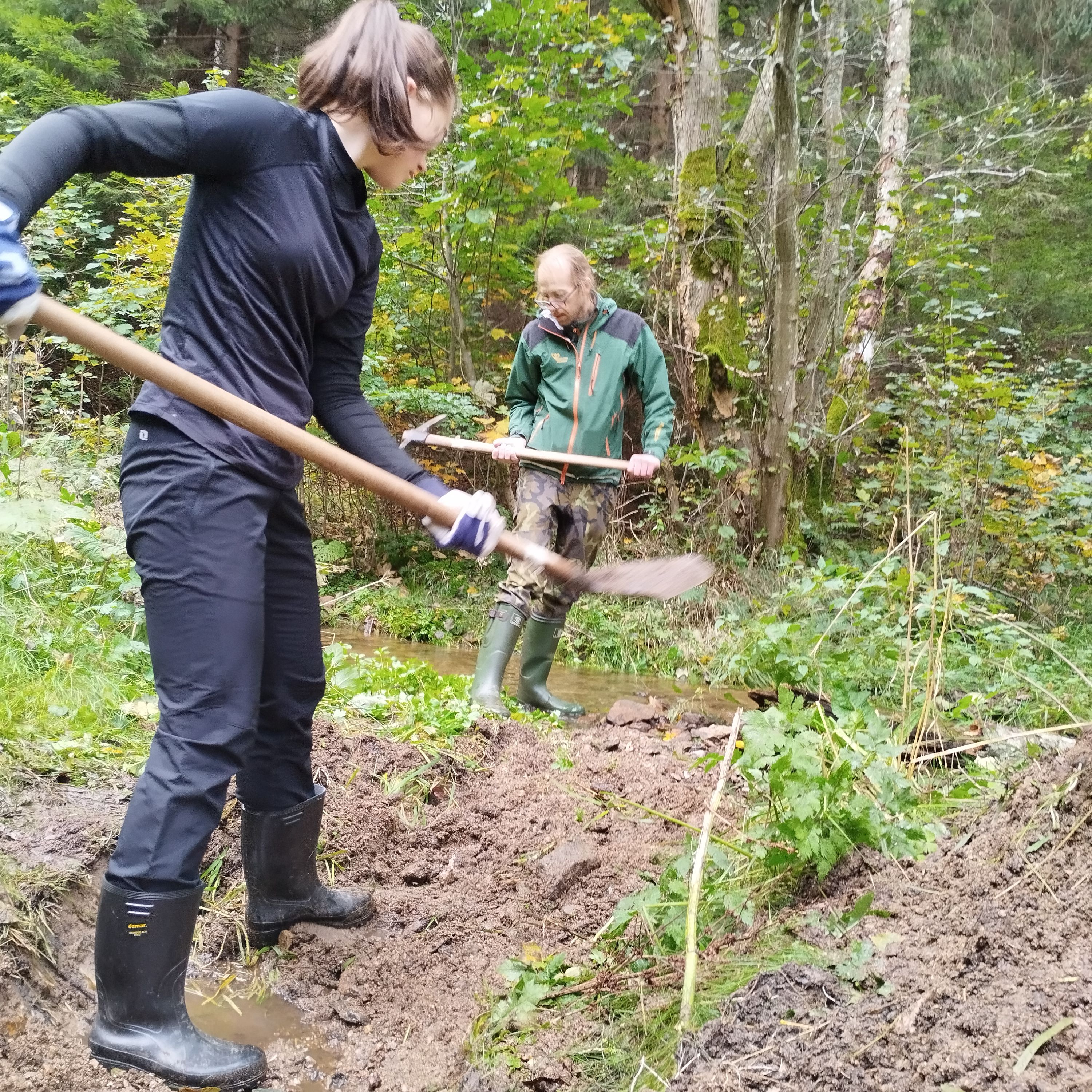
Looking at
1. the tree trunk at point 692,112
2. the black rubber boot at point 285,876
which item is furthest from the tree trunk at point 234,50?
the black rubber boot at point 285,876

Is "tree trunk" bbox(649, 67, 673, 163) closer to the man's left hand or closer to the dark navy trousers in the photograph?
the man's left hand

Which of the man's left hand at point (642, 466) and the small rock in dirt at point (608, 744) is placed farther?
the man's left hand at point (642, 466)

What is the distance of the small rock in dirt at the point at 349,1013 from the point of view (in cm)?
201

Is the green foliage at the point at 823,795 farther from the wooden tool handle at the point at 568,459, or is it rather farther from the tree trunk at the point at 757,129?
the tree trunk at the point at 757,129

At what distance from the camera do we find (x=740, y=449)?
680 cm

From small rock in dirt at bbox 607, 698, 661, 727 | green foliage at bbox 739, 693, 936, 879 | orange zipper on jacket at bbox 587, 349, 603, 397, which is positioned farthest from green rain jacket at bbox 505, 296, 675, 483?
green foliage at bbox 739, 693, 936, 879

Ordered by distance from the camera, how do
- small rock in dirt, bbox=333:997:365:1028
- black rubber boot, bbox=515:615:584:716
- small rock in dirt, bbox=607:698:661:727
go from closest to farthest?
small rock in dirt, bbox=333:997:365:1028, small rock in dirt, bbox=607:698:661:727, black rubber boot, bbox=515:615:584:716

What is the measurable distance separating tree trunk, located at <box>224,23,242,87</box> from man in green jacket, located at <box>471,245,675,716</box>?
11.4m

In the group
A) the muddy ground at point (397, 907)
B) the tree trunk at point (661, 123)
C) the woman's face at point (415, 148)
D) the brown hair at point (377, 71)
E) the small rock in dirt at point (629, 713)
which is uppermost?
the tree trunk at point (661, 123)

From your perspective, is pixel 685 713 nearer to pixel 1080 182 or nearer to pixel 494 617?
pixel 494 617

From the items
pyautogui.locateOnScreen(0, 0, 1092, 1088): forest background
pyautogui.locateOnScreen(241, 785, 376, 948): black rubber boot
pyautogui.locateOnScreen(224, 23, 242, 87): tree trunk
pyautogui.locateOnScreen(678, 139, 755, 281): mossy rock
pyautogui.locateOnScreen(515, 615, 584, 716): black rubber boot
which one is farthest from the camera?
pyautogui.locateOnScreen(224, 23, 242, 87): tree trunk

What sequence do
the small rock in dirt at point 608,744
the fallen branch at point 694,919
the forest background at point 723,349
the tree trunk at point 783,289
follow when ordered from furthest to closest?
the forest background at point 723,349 → the tree trunk at point 783,289 → the small rock in dirt at point 608,744 → the fallen branch at point 694,919

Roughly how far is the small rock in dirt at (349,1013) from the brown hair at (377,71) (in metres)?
1.90

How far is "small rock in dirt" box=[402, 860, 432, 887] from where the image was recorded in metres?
2.62
